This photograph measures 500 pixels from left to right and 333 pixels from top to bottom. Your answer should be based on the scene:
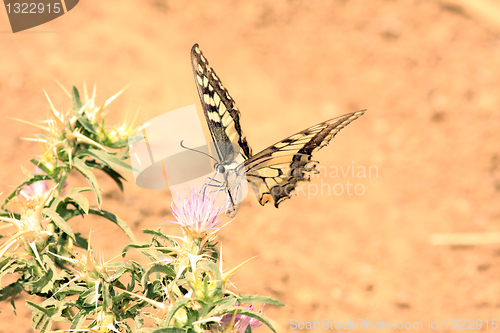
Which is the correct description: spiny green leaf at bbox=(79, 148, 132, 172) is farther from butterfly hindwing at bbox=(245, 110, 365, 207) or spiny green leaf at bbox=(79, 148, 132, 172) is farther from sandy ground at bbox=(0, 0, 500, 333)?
sandy ground at bbox=(0, 0, 500, 333)

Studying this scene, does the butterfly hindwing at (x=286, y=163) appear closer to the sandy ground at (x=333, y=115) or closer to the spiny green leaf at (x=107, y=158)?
the spiny green leaf at (x=107, y=158)

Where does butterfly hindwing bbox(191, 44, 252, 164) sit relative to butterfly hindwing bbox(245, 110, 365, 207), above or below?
above

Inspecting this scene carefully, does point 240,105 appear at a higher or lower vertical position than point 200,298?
higher

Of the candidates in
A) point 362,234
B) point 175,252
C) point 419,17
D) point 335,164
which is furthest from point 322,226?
point 419,17

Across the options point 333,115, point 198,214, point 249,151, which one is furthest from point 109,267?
point 333,115

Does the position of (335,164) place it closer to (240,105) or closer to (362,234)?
(362,234)

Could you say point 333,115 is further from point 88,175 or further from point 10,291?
point 10,291

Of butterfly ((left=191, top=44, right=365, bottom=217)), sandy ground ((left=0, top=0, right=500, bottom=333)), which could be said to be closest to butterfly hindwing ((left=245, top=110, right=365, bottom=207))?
butterfly ((left=191, top=44, right=365, bottom=217))
